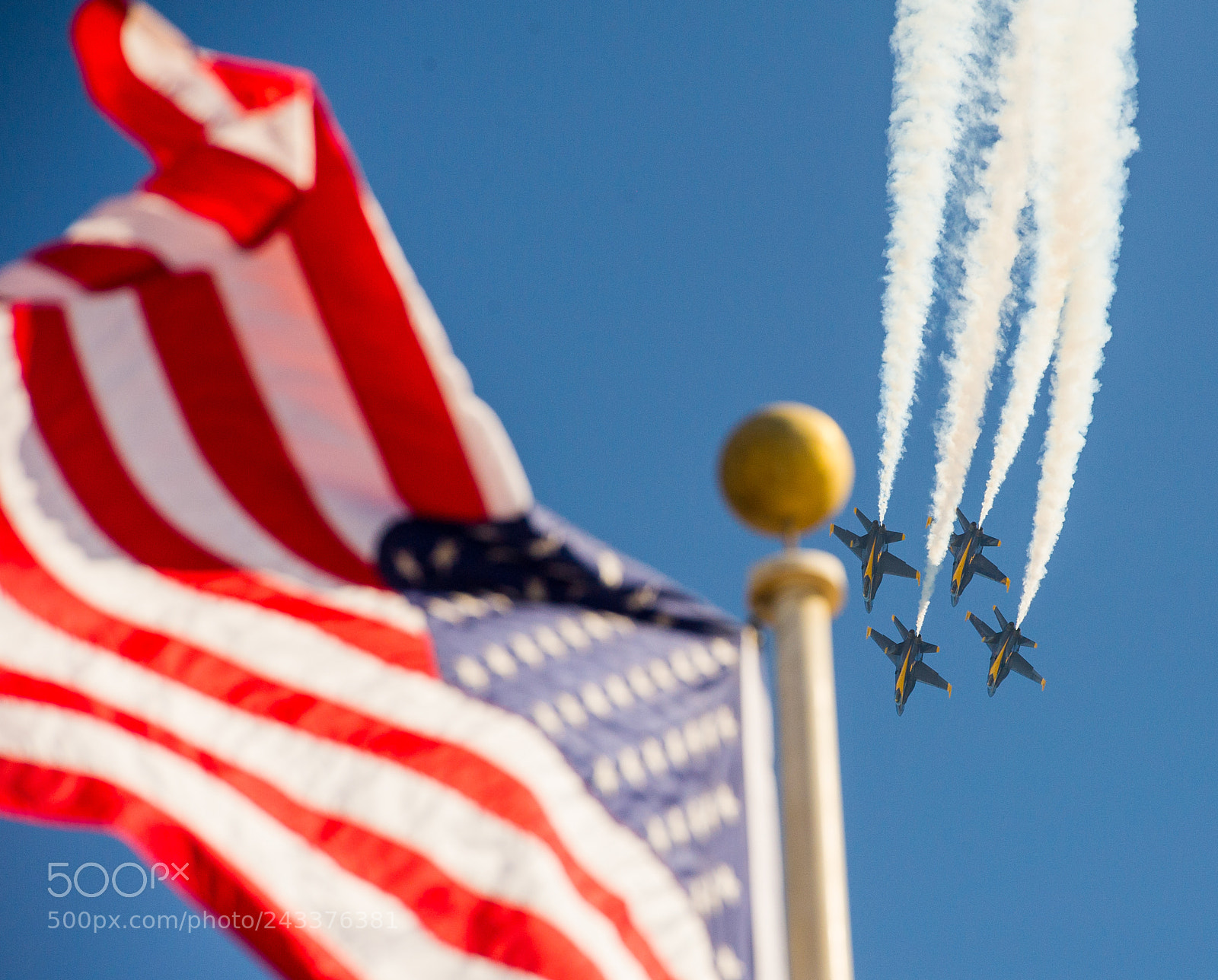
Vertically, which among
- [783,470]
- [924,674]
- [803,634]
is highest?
[924,674]

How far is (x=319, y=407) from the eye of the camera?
5.88 meters

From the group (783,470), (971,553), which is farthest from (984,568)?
(783,470)

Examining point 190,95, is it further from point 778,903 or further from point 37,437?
point 778,903

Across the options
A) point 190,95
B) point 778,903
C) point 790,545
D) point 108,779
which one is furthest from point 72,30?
point 778,903

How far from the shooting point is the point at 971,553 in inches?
2687

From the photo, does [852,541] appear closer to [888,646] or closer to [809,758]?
[888,646]

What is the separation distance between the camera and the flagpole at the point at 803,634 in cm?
483

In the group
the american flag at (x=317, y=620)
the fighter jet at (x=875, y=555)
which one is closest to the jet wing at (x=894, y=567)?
the fighter jet at (x=875, y=555)

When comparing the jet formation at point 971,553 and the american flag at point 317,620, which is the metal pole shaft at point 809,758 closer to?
the american flag at point 317,620

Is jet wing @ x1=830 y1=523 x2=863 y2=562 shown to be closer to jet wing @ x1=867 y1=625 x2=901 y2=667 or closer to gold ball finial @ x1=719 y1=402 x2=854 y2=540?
jet wing @ x1=867 y1=625 x2=901 y2=667

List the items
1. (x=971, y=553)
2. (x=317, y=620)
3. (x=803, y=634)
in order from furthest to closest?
(x=971, y=553) → (x=317, y=620) → (x=803, y=634)

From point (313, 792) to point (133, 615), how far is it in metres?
0.98

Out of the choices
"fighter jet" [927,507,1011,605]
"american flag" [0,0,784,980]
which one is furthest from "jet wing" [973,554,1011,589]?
"american flag" [0,0,784,980]

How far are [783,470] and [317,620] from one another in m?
1.91
